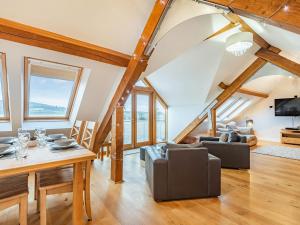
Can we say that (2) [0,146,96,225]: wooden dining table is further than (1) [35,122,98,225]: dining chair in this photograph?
No

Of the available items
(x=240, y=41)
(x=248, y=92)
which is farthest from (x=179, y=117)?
(x=240, y=41)

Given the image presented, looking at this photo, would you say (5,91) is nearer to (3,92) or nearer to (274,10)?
(3,92)

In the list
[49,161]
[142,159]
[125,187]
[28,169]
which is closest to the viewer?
[28,169]

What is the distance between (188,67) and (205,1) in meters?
2.56

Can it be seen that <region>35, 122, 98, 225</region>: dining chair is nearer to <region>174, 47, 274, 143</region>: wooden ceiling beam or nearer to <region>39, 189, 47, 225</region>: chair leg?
<region>39, 189, 47, 225</region>: chair leg

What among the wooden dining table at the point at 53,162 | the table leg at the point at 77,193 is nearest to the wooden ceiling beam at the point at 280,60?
the wooden dining table at the point at 53,162

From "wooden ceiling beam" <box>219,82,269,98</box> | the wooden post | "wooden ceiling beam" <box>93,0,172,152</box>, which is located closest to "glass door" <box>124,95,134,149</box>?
"wooden ceiling beam" <box>93,0,172,152</box>

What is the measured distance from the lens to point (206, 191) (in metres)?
2.34

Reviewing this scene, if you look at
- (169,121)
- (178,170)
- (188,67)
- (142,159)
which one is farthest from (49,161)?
(169,121)

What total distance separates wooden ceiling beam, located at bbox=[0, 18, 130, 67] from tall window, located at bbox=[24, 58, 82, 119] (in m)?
0.87

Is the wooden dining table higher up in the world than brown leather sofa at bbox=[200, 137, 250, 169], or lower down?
higher up

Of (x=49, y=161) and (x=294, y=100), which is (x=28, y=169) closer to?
(x=49, y=161)

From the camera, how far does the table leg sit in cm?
165

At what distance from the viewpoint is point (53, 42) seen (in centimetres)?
199
